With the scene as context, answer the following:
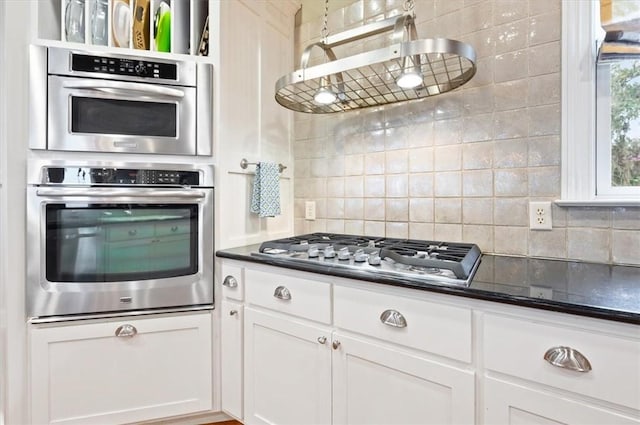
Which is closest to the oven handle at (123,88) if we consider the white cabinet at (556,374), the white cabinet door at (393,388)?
the white cabinet door at (393,388)

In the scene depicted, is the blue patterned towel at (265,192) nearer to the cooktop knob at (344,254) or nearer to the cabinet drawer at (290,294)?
the cabinet drawer at (290,294)

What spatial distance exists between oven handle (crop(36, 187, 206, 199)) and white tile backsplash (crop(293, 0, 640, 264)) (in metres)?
0.82

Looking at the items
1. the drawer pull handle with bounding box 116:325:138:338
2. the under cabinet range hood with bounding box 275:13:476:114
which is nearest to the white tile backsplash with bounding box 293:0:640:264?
the under cabinet range hood with bounding box 275:13:476:114

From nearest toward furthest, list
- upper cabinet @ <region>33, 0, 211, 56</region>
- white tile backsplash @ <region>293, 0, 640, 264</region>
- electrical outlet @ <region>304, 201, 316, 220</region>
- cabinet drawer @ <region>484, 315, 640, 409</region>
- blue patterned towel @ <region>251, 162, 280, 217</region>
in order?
cabinet drawer @ <region>484, 315, 640, 409</region>, white tile backsplash @ <region>293, 0, 640, 264</region>, upper cabinet @ <region>33, 0, 211, 56</region>, blue patterned towel @ <region>251, 162, 280, 217</region>, electrical outlet @ <region>304, 201, 316, 220</region>

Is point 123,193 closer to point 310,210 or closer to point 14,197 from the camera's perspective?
point 14,197

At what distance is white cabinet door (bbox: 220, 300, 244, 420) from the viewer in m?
1.62

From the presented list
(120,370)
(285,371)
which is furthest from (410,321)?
(120,370)

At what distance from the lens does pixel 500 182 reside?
1533mm

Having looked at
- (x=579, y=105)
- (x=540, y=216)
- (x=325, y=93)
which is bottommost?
(x=540, y=216)

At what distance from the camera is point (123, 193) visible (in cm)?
154

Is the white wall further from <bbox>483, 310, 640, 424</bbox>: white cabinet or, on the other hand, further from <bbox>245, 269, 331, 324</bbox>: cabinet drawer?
<bbox>483, 310, 640, 424</bbox>: white cabinet

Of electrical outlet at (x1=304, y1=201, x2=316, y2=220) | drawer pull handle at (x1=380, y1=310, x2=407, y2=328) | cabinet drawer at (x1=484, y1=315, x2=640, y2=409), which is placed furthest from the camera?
electrical outlet at (x1=304, y1=201, x2=316, y2=220)

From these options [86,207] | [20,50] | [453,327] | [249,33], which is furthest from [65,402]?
[249,33]

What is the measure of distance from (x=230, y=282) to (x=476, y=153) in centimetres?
129
